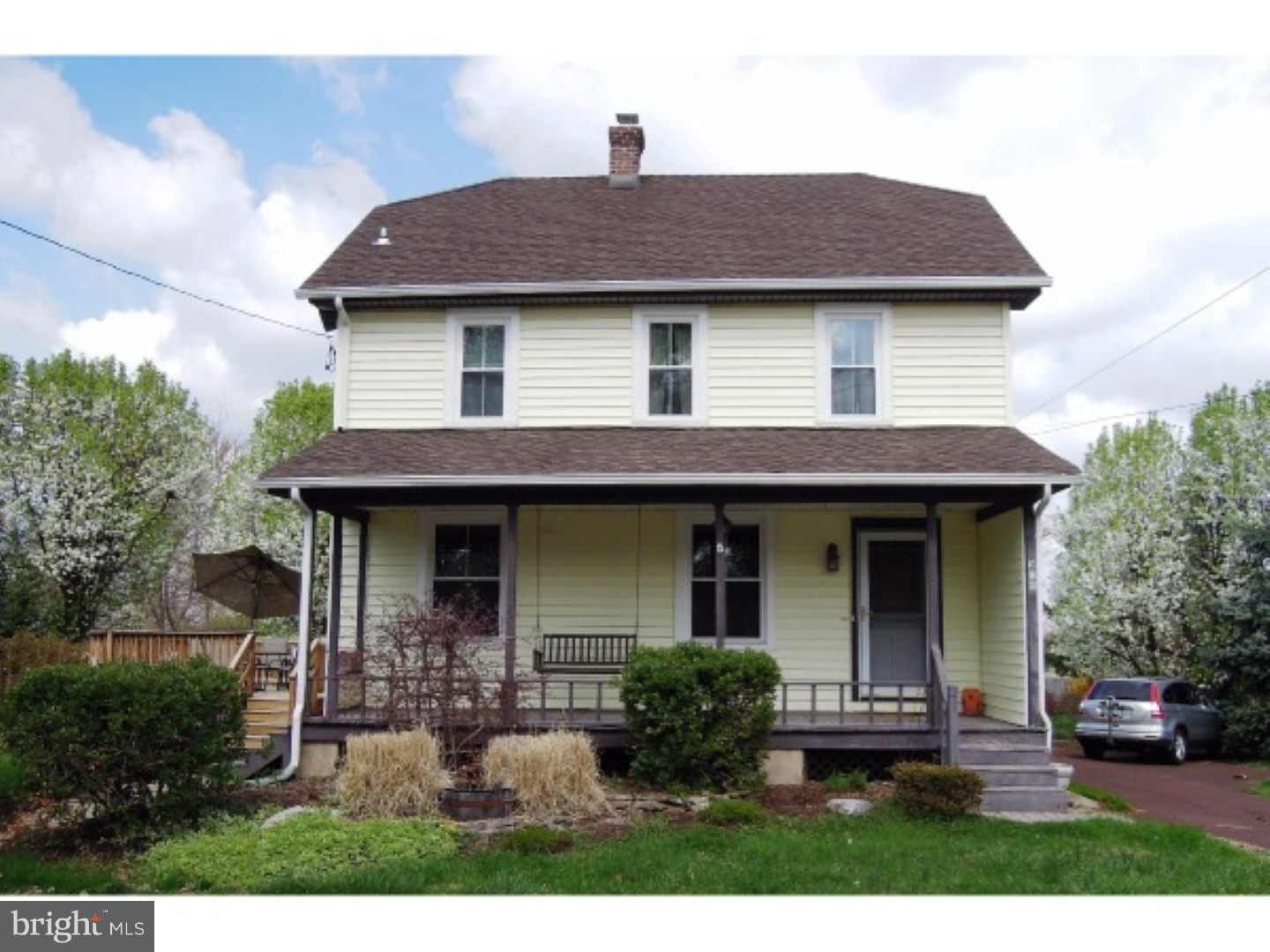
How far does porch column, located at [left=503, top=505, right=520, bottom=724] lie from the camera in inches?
511

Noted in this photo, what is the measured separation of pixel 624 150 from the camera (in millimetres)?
18781

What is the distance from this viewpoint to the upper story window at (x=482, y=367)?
51.0 ft

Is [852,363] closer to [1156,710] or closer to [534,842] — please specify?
[534,842]

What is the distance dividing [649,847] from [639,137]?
1278 cm

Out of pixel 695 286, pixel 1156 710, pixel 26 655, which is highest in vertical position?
pixel 695 286

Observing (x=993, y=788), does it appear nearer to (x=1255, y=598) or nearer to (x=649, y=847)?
(x=649, y=847)

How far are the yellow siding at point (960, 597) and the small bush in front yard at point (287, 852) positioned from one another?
7.88 meters

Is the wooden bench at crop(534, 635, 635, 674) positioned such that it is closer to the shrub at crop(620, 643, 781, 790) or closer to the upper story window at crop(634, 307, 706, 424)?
the shrub at crop(620, 643, 781, 790)

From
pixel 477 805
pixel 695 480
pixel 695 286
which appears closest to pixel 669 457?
pixel 695 480

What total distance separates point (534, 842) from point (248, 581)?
955 cm

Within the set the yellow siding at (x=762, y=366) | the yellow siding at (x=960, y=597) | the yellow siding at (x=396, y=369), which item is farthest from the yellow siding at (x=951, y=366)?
the yellow siding at (x=396, y=369)

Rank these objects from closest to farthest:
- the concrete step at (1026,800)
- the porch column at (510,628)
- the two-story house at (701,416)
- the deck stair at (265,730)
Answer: the concrete step at (1026,800)
the porch column at (510,628)
the deck stair at (265,730)
the two-story house at (701,416)

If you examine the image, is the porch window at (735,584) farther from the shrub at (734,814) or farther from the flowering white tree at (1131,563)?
the flowering white tree at (1131,563)

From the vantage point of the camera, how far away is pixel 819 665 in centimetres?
1514
